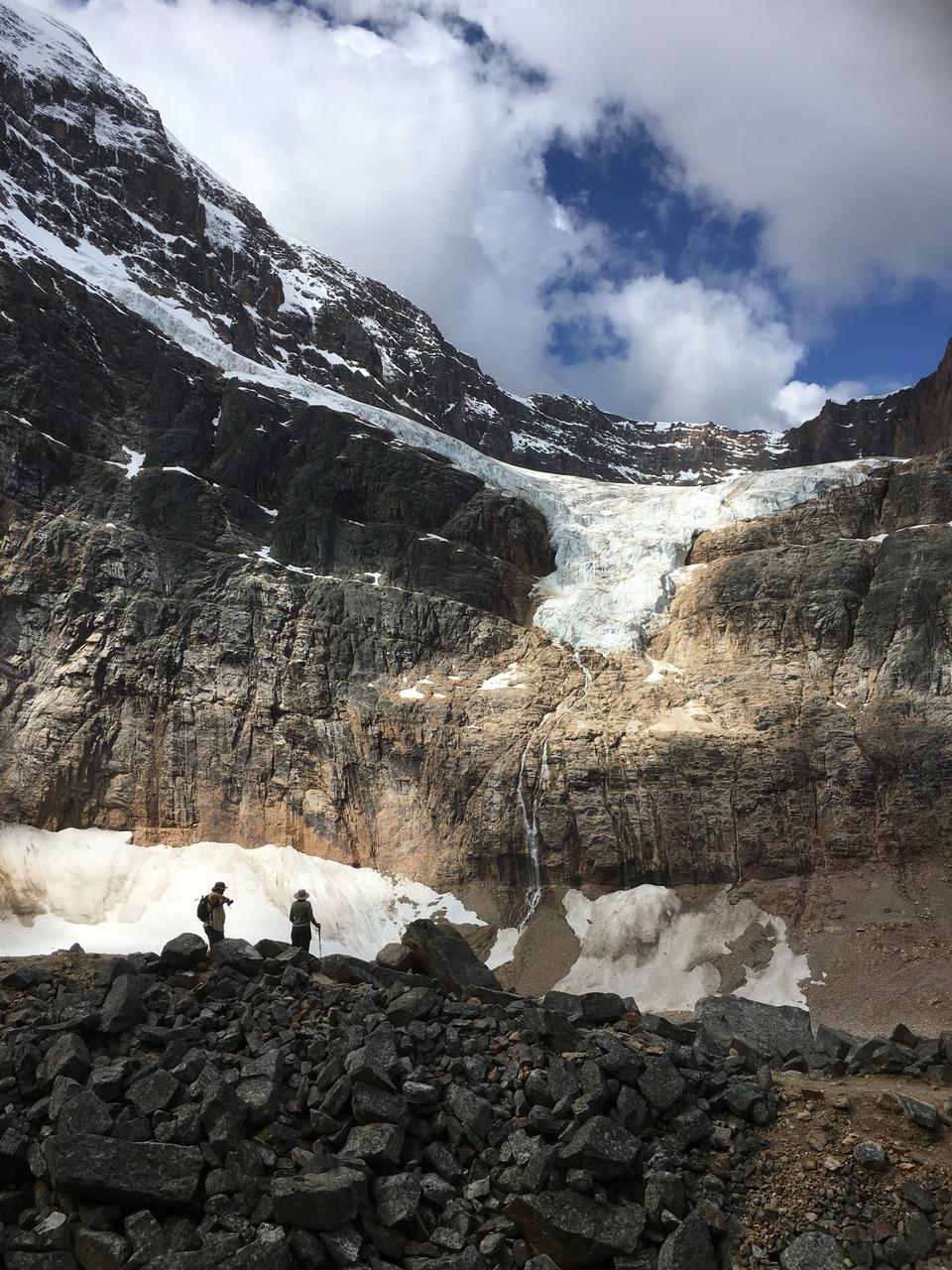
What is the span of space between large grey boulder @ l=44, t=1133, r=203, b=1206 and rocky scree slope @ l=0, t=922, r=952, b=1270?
0.02 meters

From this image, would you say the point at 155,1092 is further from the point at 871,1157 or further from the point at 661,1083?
the point at 871,1157

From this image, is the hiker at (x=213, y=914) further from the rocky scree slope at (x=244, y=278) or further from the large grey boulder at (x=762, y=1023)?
the rocky scree slope at (x=244, y=278)

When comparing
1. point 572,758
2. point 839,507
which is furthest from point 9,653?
point 839,507

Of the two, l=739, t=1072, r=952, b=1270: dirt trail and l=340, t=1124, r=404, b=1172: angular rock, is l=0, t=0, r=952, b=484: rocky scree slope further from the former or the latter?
l=739, t=1072, r=952, b=1270: dirt trail

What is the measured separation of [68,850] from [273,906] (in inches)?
385

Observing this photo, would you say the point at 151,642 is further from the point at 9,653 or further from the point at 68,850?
the point at 68,850

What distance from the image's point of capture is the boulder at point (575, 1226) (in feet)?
26.4

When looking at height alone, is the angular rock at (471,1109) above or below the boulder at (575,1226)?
above

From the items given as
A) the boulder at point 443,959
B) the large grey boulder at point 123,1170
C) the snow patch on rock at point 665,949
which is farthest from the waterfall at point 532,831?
the large grey boulder at point 123,1170

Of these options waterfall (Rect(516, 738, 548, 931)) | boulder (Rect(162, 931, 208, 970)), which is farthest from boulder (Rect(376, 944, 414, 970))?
waterfall (Rect(516, 738, 548, 931))

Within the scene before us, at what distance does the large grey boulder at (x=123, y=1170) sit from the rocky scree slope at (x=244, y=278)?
8202cm

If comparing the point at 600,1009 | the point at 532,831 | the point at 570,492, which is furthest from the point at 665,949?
the point at 570,492

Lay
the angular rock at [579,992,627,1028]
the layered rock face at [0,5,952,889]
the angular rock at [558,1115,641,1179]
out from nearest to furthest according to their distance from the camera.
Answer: the angular rock at [558,1115,641,1179]
the angular rock at [579,992,627,1028]
the layered rock face at [0,5,952,889]

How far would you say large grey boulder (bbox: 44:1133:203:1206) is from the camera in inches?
320
